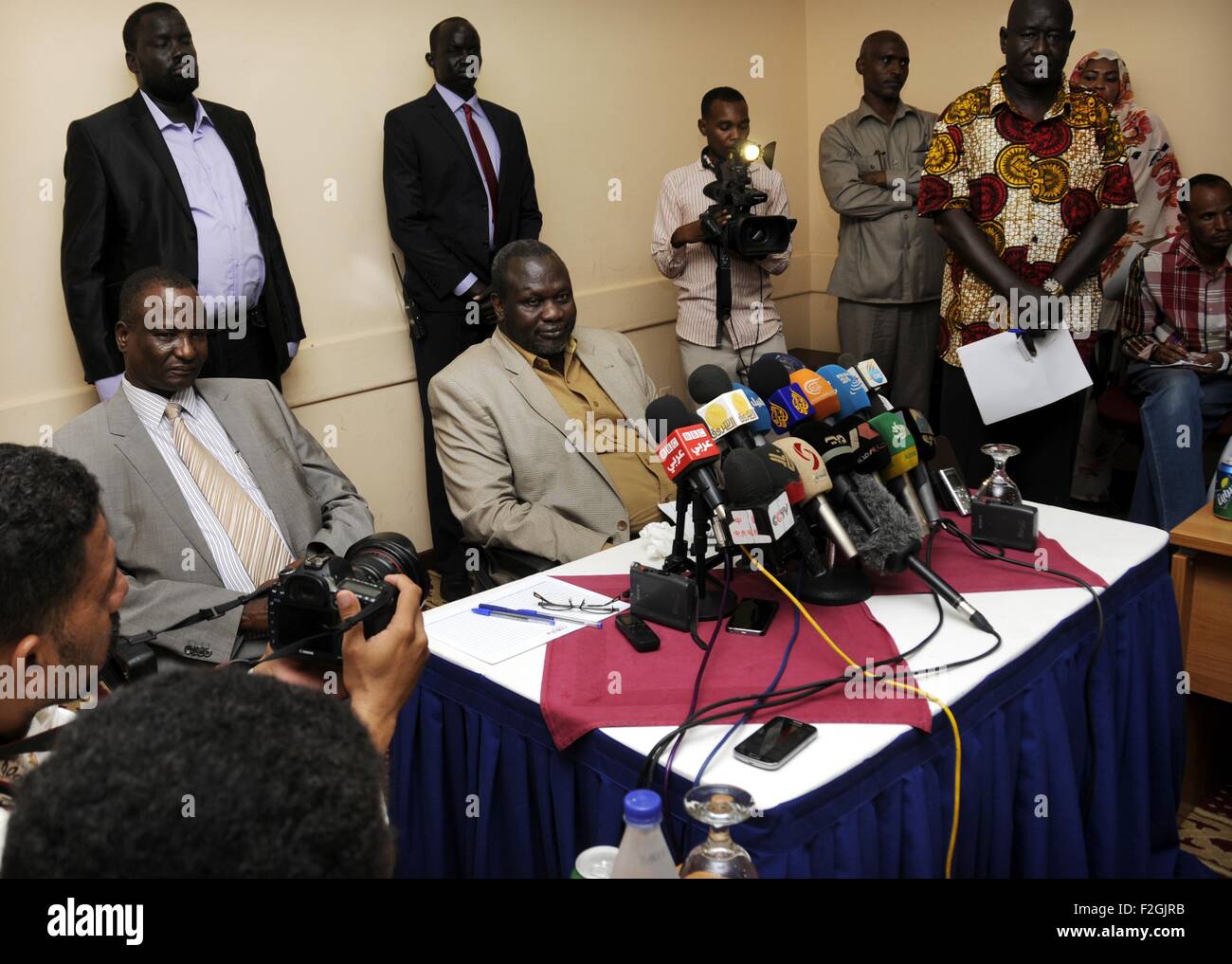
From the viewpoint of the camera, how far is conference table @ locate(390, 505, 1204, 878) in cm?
141

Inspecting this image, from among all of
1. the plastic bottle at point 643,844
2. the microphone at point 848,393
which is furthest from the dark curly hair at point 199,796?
the microphone at point 848,393

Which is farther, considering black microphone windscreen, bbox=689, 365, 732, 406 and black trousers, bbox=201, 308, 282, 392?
black trousers, bbox=201, 308, 282, 392

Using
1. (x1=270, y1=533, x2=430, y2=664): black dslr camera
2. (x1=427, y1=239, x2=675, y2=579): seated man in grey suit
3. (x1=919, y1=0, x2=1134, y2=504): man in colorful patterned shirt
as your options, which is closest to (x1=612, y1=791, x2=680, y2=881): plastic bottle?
(x1=270, y1=533, x2=430, y2=664): black dslr camera

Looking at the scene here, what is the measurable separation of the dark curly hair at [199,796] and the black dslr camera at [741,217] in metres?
3.33

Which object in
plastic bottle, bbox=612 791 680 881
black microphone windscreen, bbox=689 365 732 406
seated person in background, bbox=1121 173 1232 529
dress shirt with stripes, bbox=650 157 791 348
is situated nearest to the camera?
plastic bottle, bbox=612 791 680 881

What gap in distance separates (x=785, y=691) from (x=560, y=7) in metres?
3.51

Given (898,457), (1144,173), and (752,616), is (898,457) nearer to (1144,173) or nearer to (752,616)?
(752,616)

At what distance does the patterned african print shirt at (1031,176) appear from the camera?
303cm

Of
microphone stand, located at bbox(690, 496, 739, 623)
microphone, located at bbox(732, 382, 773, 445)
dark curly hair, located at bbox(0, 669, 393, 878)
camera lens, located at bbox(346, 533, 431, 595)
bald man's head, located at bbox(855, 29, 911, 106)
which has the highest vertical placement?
bald man's head, located at bbox(855, 29, 911, 106)

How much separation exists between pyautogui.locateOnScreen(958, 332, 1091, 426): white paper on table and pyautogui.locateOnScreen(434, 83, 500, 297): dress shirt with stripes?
1653 millimetres

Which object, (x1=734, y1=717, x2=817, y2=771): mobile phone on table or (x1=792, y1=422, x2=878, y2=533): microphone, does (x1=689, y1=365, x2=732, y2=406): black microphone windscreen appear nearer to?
(x1=792, y1=422, x2=878, y2=533): microphone

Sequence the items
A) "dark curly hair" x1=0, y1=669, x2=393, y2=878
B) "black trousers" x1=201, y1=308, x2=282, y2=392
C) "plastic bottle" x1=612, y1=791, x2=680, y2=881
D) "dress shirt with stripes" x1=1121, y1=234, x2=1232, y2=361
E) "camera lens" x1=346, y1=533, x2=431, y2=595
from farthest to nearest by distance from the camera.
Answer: "dress shirt with stripes" x1=1121, y1=234, x2=1232, y2=361 < "black trousers" x1=201, y1=308, x2=282, y2=392 < "camera lens" x1=346, y1=533, x2=431, y2=595 < "plastic bottle" x1=612, y1=791, x2=680, y2=881 < "dark curly hair" x1=0, y1=669, x2=393, y2=878
